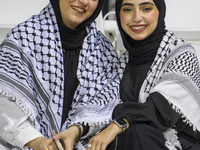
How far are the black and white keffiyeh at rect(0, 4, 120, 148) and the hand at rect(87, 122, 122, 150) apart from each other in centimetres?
15

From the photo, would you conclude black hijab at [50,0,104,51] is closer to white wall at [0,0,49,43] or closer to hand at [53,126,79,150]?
hand at [53,126,79,150]

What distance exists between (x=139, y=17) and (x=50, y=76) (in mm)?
542

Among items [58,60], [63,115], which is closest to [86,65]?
[58,60]

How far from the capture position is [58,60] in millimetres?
1679

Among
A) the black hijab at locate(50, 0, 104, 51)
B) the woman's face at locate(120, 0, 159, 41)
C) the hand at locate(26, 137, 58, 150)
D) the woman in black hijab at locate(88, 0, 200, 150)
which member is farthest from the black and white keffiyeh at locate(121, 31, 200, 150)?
the hand at locate(26, 137, 58, 150)

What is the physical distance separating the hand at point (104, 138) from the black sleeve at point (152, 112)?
7cm

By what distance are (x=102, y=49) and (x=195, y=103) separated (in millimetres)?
571

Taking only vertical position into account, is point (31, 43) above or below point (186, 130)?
above

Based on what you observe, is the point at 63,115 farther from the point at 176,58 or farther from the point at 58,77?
the point at 176,58

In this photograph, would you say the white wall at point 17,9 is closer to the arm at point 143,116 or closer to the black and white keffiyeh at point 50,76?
the black and white keffiyeh at point 50,76

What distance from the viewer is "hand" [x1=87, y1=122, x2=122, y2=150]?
4.48 feet

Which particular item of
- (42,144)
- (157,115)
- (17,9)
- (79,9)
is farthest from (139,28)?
(17,9)

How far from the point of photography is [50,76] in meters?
1.66

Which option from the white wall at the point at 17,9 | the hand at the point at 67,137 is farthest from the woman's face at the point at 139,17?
the white wall at the point at 17,9
